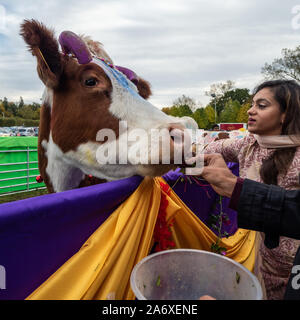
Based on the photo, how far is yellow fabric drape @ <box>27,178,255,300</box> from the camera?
3.19 ft

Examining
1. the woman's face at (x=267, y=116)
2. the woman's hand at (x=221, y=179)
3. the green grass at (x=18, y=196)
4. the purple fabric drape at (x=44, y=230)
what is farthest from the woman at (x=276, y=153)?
the green grass at (x=18, y=196)

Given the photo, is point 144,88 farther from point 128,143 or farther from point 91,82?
point 128,143

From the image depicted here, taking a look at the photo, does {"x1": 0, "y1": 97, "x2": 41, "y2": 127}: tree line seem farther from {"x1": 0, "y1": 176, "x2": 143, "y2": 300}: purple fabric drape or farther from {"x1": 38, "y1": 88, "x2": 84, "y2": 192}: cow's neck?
{"x1": 0, "y1": 176, "x2": 143, "y2": 300}: purple fabric drape

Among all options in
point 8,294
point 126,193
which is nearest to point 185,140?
point 126,193

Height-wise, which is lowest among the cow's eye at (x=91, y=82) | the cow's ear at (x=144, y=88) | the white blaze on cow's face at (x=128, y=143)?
the white blaze on cow's face at (x=128, y=143)

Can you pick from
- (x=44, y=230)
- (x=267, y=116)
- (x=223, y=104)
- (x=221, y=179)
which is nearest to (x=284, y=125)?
(x=267, y=116)

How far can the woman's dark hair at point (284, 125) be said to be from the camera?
1.73m

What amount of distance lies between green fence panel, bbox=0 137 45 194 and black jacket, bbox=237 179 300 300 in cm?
790

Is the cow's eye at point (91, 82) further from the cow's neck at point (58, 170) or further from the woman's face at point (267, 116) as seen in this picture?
the woman's face at point (267, 116)

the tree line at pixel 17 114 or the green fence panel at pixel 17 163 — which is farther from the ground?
the tree line at pixel 17 114

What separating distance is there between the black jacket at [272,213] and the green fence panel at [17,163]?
7896 millimetres

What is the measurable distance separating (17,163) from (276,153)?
7940 mm

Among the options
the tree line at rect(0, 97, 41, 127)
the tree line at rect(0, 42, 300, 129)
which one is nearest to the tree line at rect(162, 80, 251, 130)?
the tree line at rect(0, 42, 300, 129)

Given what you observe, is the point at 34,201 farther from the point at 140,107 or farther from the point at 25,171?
the point at 25,171
